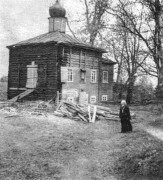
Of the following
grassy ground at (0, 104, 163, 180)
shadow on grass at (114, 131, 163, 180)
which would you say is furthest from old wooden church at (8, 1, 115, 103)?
shadow on grass at (114, 131, 163, 180)

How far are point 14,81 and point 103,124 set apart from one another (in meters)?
15.7

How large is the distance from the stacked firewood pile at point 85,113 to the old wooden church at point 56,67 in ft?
22.2

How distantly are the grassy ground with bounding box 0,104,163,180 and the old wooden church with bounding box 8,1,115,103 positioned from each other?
431 inches

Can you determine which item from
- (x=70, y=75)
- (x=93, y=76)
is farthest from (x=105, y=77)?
(x=70, y=75)

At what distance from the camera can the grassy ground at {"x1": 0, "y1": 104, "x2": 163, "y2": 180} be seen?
841cm

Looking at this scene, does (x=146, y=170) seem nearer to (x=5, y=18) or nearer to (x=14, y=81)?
(x=14, y=81)

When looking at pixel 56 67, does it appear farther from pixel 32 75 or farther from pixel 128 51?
pixel 128 51

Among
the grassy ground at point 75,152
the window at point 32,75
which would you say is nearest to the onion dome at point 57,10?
the window at point 32,75

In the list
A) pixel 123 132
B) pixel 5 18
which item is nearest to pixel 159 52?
pixel 123 132

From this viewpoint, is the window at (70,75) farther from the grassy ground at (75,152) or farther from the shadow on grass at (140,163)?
the shadow on grass at (140,163)

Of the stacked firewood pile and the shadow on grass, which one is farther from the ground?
the stacked firewood pile

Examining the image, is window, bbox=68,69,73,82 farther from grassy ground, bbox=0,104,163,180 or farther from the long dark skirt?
the long dark skirt

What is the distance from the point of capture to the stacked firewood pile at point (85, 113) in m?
18.5

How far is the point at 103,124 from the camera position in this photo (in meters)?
17.4
